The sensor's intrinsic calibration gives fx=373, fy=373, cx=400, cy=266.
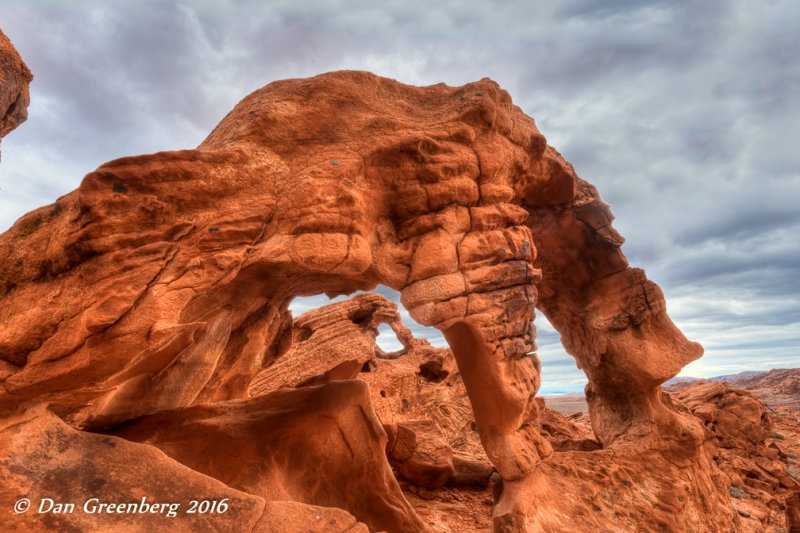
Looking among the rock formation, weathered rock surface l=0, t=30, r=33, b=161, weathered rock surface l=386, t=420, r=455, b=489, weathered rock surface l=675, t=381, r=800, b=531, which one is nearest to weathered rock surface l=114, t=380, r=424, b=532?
the rock formation

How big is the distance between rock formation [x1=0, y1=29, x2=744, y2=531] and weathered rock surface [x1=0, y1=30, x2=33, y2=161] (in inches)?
159

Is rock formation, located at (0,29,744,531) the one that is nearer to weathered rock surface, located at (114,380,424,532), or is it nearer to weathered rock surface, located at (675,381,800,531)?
weathered rock surface, located at (114,380,424,532)

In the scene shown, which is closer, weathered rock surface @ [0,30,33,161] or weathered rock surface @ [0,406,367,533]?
weathered rock surface @ [0,406,367,533]

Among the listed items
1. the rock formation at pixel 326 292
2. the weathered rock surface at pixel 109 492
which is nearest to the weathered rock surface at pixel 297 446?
the rock formation at pixel 326 292

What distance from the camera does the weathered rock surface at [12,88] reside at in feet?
18.6

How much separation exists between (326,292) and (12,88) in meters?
6.03

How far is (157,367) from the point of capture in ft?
12.1

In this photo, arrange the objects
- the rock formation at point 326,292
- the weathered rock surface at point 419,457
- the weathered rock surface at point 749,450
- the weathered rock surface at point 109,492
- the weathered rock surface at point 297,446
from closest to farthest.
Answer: the weathered rock surface at point 109,492 → the rock formation at point 326,292 → the weathered rock surface at point 297,446 → the weathered rock surface at point 419,457 → the weathered rock surface at point 749,450

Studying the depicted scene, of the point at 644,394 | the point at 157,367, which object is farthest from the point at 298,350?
the point at 644,394

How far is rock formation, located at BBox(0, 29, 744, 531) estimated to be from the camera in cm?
290

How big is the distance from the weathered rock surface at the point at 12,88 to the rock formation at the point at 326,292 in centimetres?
404

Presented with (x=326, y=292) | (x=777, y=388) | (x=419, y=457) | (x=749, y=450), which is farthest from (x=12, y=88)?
(x=777, y=388)

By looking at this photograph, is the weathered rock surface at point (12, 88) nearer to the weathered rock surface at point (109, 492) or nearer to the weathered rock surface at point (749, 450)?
the weathered rock surface at point (109, 492)

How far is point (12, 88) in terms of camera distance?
5.96 meters
